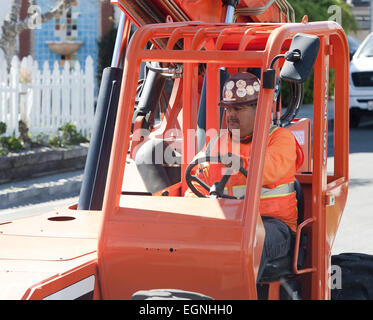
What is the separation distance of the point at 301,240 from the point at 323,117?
27.2 inches

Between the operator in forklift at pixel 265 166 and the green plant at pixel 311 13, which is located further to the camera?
the green plant at pixel 311 13

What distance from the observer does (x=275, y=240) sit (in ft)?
12.8

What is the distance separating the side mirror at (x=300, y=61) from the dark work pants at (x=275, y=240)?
2.78 feet

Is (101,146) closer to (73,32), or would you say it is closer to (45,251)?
(45,251)

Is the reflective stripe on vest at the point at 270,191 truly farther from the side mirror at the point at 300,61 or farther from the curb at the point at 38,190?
the curb at the point at 38,190

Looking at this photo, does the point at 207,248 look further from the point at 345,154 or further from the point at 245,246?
the point at 345,154

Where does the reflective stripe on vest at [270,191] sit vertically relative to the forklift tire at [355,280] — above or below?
above

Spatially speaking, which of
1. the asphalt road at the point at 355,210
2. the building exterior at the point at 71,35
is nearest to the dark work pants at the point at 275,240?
the asphalt road at the point at 355,210

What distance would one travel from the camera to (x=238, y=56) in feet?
11.6

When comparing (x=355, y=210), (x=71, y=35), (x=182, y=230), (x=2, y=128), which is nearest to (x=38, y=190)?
(x=2, y=128)

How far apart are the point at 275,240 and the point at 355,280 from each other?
943mm

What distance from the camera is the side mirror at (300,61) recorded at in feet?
11.3

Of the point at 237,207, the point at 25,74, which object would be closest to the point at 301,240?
the point at 237,207

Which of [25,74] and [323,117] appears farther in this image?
[25,74]
